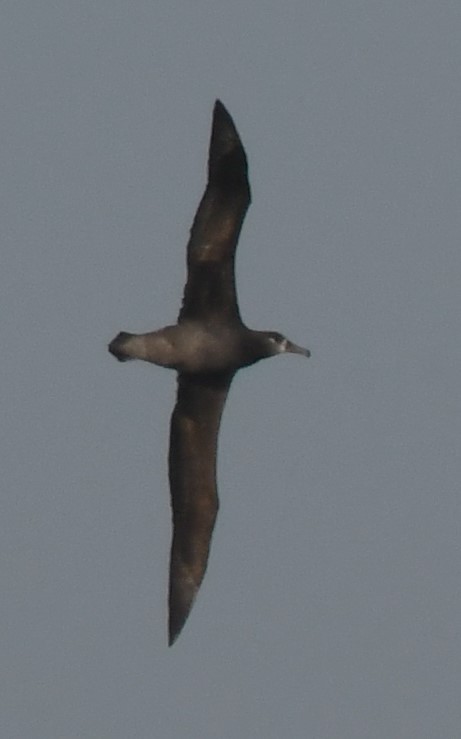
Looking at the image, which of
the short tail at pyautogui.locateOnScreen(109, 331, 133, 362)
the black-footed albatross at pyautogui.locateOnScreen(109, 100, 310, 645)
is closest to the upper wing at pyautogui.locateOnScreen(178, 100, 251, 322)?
the black-footed albatross at pyautogui.locateOnScreen(109, 100, 310, 645)

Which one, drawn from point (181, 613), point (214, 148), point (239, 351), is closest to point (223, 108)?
point (214, 148)

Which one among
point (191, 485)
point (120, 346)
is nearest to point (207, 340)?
point (120, 346)

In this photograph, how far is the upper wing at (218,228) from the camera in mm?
37469

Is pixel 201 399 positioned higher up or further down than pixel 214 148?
further down

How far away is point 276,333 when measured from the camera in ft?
125

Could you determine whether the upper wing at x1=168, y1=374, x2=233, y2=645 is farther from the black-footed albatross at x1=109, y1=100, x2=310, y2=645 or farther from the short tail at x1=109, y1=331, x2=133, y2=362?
the short tail at x1=109, y1=331, x2=133, y2=362

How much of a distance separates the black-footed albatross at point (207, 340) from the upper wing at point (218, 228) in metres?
0.01

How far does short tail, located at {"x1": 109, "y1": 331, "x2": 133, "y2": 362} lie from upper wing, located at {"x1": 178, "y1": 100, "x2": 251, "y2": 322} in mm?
881

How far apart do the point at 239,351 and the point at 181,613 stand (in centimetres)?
347

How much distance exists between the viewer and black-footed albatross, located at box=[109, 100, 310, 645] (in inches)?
1475

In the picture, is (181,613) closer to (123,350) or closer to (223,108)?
(123,350)

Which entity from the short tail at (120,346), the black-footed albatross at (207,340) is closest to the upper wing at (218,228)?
the black-footed albatross at (207,340)

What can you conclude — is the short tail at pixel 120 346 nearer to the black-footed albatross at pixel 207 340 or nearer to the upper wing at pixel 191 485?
the black-footed albatross at pixel 207 340

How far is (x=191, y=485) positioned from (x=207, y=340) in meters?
2.08
